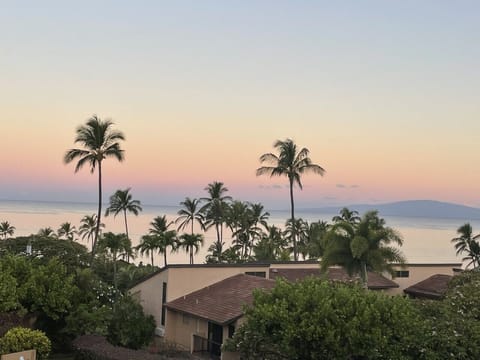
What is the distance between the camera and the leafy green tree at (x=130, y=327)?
88.4 feet

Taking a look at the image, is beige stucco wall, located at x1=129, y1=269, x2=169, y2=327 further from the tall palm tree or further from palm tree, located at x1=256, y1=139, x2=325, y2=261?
the tall palm tree

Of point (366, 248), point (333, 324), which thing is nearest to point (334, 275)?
point (366, 248)

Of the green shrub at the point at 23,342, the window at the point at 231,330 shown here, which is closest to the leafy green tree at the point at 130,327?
the window at the point at 231,330

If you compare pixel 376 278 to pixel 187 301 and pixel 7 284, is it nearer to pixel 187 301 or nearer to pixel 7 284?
pixel 187 301

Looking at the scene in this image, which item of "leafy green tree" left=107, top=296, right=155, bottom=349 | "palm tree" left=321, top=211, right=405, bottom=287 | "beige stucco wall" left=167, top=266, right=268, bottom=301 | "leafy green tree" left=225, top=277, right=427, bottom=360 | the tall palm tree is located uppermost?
the tall palm tree

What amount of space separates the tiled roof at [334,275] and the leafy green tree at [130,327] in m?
8.58

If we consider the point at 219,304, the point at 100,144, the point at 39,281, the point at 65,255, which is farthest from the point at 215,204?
the point at 39,281

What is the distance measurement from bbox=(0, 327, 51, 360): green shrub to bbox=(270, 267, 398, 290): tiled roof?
16482 millimetres

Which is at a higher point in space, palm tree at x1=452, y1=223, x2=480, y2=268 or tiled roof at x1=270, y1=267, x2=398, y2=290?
palm tree at x1=452, y1=223, x2=480, y2=268

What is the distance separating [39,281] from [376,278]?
879 inches

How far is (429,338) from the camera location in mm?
→ 17969

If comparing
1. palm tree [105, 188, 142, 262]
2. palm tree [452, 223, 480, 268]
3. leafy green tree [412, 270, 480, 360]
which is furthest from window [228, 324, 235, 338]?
palm tree [452, 223, 480, 268]

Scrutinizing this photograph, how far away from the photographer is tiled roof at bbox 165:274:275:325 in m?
24.6

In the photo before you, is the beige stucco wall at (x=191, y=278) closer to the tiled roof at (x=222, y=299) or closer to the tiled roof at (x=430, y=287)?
the tiled roof at (x=222, y=299)
